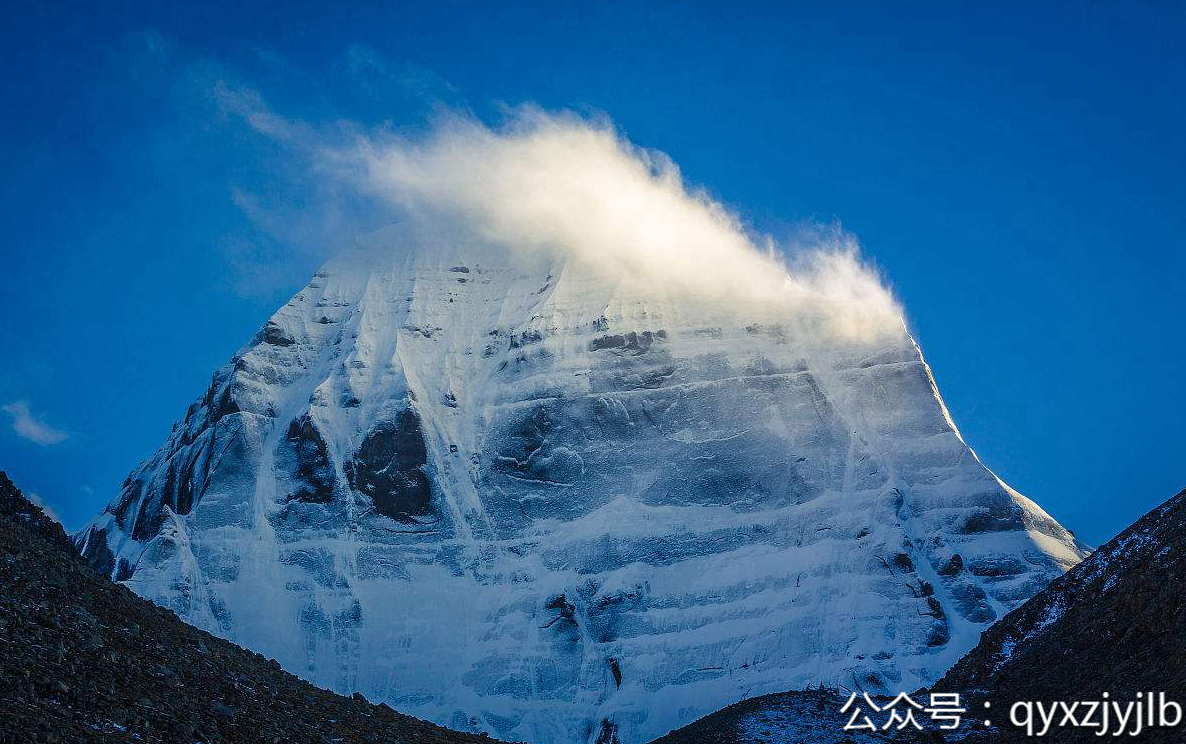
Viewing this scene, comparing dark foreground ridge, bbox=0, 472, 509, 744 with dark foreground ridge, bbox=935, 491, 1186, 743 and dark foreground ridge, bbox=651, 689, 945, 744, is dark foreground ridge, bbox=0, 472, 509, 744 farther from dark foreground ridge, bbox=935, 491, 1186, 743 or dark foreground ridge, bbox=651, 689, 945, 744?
dark foreground ridge, bbox=935, 491, 1186, 743

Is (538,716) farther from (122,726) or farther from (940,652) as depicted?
(122,726)

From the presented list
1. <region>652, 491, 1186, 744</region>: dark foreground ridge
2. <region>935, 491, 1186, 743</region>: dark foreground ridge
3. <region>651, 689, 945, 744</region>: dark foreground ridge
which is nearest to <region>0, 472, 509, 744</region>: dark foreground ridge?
<region>651, 689, 945, 744</region>: dark foreground ridge

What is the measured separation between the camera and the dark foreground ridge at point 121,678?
1227 inches

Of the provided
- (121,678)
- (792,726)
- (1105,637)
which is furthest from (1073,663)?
(121,678)

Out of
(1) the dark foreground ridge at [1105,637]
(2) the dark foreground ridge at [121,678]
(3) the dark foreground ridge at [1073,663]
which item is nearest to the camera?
(2) the dark foreground ridge at [121,678]

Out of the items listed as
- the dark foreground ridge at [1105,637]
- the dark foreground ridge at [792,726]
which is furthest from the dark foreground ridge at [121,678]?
the dark foreground ridge at [1105,637]

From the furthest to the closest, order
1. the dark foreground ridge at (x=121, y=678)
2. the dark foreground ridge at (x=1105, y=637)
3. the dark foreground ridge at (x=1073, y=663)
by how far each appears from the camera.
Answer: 1. the dark foreground ridge at (x=1073, y=663)
2. the dark foreground ridge at (x=1105, y=637)
3. the dark foreground ridge at (x=121, y=678)

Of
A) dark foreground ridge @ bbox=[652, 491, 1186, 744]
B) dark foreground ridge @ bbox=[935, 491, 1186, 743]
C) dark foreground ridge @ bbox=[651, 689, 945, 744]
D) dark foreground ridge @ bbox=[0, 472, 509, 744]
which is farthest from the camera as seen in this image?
dark foreground ridge @ bbox=[651, 689, 945, 744]

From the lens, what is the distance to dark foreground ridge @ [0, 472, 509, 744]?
102ft

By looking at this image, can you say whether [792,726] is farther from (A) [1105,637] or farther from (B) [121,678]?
(B) [121,678]

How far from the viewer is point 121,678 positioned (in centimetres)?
3569

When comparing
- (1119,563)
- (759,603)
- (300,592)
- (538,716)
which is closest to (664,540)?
(759,603)

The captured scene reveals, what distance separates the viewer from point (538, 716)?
533ft

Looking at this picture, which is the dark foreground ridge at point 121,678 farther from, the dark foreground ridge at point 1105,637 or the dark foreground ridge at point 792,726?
the dark foreground ridge at point 1105,637
